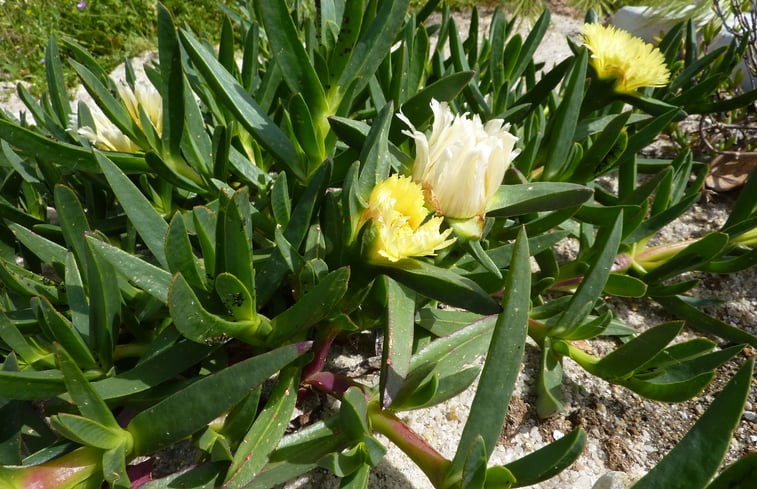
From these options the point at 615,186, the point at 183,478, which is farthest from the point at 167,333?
the point at 615,186

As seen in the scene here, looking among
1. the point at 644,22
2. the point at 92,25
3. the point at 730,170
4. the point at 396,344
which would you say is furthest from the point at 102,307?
the point at 644,22

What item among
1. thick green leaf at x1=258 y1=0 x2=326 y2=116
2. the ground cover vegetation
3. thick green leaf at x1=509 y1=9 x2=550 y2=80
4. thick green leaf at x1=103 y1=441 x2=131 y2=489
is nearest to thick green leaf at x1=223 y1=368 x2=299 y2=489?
the ground cover vegetation

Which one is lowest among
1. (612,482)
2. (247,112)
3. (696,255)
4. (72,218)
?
(612,482)

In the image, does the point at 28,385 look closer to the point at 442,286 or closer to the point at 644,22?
the point at 442,286

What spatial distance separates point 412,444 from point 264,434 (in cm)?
20

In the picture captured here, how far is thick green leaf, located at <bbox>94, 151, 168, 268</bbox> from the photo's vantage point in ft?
2.26

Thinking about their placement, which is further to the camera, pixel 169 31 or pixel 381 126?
pixel 169 31

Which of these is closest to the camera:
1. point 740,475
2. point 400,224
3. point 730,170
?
point 740,475

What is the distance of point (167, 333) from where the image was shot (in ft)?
2.40

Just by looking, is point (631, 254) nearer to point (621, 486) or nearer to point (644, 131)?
point (644, 131)

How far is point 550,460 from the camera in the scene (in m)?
0.59

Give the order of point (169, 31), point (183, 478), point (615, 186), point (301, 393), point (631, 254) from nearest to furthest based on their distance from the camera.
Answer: point (183, 478) → point (169, 31) → point (301, 393) → point (631, 254) → point (615, 186)

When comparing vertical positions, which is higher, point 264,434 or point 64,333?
point 64,333

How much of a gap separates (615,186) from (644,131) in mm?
574
